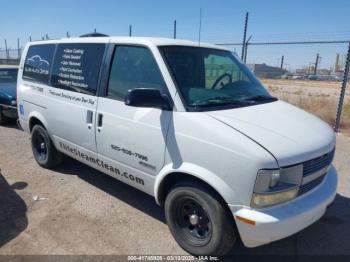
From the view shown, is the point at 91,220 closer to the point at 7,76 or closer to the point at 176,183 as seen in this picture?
the point at 176,183

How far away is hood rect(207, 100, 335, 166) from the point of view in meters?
2.63

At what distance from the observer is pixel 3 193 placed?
14.3 feet

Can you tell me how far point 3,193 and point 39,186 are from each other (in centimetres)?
46

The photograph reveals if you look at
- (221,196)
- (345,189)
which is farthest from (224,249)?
(345,189)

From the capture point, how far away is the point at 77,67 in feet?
13.7

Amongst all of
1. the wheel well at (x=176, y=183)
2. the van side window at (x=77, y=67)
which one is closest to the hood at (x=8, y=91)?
the van side window at (x=77, y=67)

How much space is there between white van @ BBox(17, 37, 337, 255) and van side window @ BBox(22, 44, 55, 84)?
40cm

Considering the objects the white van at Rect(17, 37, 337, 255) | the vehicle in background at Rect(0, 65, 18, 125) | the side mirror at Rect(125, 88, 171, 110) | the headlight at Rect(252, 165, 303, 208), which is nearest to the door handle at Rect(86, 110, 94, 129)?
the white van at Rect(17, 37, 337, 255)

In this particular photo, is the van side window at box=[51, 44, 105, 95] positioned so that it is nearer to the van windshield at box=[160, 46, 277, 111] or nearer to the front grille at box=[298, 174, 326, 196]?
the van windshield at box=[160, 46, 277, 111]

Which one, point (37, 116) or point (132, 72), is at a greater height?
point (132, 72)

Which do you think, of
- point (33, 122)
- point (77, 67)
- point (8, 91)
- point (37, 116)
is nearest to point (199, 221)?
point (77, 67)

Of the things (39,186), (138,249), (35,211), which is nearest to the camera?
(138,249)

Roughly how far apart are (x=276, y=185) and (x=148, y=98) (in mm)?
1336

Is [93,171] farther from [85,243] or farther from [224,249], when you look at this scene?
[224,249]
